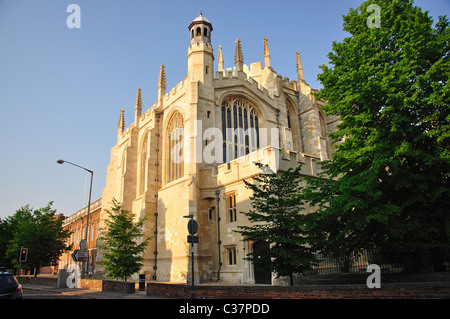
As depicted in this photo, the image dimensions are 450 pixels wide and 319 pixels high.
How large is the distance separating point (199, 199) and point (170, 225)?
12.8 ft

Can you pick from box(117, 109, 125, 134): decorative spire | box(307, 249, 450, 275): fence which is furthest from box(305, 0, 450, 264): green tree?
box(117, 109, 125, 134): decorative spire

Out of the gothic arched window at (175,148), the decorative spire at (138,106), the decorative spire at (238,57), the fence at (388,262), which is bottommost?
the fence at (388,262)

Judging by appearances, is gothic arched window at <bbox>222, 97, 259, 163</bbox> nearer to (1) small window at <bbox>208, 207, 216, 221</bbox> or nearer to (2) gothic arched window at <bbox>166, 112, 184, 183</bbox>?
(2) gothic arched window at <bbox>166, 112, 184, 183</bbox>

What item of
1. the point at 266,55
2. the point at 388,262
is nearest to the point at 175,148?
the point at 266,55

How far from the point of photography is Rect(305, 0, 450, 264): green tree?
11.5 metres

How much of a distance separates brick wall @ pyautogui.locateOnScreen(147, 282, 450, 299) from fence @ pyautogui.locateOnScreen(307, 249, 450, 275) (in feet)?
10.6

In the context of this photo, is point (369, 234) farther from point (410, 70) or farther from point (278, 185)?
point (410, 70)

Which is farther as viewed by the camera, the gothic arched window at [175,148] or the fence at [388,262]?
the gothic arched window at [175,148]

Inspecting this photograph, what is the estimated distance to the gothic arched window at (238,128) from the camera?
26.6 m

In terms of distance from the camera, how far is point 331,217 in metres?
13.2

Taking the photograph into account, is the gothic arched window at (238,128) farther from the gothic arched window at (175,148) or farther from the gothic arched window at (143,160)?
the gothic arched window at (143,160)

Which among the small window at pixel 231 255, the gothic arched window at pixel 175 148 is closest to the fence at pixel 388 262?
the small window at pixel 231 255

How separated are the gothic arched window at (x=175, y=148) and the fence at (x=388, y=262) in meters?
15.0
